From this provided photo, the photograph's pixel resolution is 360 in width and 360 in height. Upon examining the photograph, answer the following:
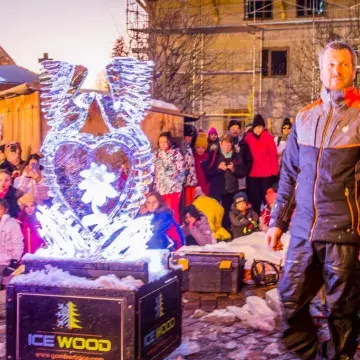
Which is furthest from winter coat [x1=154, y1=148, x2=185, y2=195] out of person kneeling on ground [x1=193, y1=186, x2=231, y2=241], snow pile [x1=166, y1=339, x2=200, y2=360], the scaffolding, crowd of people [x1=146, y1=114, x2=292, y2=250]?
the scaffolding

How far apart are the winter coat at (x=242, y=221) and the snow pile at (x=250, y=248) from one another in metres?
0.24

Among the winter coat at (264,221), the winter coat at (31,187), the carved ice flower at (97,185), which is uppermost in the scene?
the carved ice flower at (97,185)

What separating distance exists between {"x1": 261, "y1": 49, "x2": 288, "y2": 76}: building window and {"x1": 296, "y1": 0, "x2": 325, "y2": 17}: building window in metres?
1.79

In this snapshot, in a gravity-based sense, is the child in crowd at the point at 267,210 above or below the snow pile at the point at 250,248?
above

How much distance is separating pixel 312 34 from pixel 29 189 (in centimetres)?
2368

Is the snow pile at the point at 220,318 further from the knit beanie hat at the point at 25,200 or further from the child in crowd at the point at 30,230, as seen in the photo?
the knit beanie hat at the point at 25,200

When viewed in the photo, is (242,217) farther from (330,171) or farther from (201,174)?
(330,171)

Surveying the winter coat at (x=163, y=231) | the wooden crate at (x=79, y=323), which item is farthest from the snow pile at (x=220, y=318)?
the wooden crate at (x=79, y=323)

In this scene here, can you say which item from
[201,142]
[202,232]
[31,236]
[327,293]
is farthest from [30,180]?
[327,293]

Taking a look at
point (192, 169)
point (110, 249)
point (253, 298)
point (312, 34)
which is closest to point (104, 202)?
point (110, 249)

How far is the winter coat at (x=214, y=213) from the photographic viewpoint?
33.9ft

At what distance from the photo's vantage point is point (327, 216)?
13.6ft

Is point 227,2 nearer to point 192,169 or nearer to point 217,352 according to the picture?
point 192,169

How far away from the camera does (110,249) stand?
482 cm
